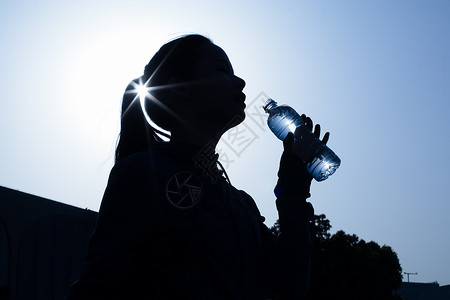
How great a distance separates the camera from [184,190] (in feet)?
6.48

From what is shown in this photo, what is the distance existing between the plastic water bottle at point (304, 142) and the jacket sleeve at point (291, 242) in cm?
15

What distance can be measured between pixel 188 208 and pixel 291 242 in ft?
1.88

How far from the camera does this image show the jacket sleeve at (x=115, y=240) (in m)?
1.66

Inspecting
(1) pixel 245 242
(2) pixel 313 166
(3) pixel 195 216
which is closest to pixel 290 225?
(1) pixel 245 242

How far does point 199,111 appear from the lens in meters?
2.37

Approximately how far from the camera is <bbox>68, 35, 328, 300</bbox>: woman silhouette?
1743 mm

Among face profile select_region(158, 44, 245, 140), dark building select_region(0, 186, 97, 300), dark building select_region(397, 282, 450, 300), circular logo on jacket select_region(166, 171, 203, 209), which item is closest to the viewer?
circular logo on jacket select_region(166, 171, 203, 209)

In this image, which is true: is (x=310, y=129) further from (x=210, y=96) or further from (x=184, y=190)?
(x=184, y=190)

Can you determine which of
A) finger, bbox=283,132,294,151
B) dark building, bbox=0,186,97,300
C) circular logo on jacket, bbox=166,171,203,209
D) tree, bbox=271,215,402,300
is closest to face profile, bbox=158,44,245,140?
finger, bbox=283,132,294,151

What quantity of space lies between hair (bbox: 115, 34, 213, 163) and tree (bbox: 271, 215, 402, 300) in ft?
93.8

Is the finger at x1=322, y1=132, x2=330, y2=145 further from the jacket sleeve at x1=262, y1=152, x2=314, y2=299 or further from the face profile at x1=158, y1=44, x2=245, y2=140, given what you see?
the face profile at x1=158, y1=44, x2=245, y2=140

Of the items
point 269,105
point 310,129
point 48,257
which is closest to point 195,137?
point 310,129

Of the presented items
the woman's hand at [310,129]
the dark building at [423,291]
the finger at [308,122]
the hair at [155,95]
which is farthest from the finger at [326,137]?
the dark building at [423,291]

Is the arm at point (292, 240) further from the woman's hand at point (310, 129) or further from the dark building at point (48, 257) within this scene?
the dark building at point (48, 257)
